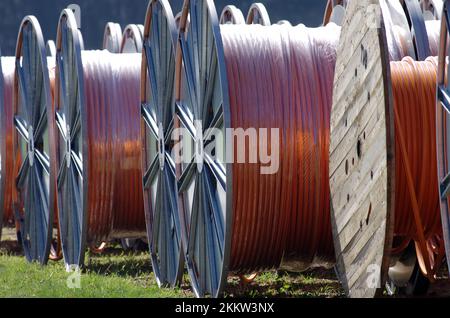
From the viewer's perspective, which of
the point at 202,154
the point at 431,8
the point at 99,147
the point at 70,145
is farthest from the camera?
the point at 431,8

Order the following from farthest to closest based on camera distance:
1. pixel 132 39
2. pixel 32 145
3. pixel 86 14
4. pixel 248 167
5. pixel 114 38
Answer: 1. pixel 86 14
2. pixel 114 38
3. pixel 132 39
4. pixel 32 145
5. pixel 248 167

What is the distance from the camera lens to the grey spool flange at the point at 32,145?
34.0 ft

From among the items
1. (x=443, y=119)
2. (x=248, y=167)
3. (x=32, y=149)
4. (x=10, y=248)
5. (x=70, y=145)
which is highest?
(x=443, y=119)

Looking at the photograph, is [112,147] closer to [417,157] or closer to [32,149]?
[32,149]

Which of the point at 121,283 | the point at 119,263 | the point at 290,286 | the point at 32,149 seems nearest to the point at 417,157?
the point at 290,286

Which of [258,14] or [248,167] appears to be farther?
[258,14]

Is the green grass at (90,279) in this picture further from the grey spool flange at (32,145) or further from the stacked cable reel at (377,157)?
the stacked cable reel at (377,157)

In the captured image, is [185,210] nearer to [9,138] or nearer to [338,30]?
[338,30]

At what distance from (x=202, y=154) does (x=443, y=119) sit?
1866 millimetres

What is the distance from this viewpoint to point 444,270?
8453mm

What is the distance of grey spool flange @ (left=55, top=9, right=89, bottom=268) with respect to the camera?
9578 mm

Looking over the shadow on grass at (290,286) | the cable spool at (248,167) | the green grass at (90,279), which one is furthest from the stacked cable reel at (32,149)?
the cable spool at (248,167)

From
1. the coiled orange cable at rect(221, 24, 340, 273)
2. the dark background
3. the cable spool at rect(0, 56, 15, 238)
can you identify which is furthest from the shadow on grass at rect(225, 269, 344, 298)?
the dark background

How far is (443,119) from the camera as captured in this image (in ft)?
20.9
